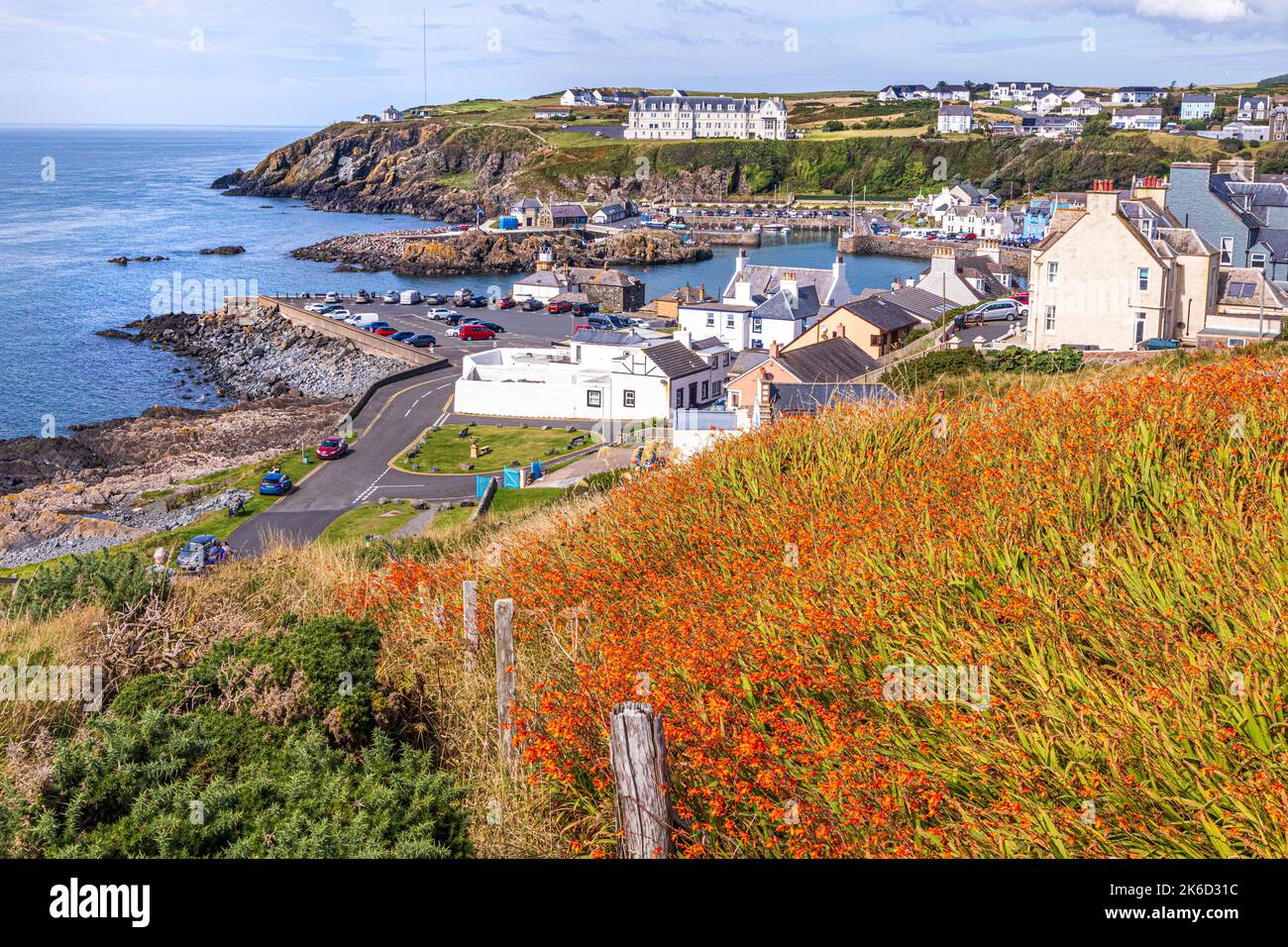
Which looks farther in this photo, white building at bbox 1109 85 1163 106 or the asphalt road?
white building at bbox 1109 85 1163 106

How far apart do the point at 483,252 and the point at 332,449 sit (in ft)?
217

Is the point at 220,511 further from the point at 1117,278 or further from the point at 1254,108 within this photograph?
the point at 1254,108

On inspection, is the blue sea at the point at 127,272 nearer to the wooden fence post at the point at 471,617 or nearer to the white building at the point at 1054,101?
the wooden fence post at the point at 471,617

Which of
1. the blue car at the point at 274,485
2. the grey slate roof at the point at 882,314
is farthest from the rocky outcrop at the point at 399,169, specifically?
the blue car at the point at 274,485

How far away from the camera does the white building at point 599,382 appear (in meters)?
38.2

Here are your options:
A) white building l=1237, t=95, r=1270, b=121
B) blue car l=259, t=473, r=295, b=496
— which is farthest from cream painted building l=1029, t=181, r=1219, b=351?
white building l=1237, t=95, r=1270, b=121

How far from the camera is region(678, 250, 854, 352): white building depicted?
4878 cm

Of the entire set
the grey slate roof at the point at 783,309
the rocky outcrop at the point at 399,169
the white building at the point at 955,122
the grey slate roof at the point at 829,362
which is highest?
the white building at the point at 955,122

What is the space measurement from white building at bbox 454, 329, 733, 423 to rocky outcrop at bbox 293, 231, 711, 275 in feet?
174

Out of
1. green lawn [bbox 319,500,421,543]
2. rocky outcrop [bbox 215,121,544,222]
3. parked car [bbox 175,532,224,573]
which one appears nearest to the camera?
parked car [bbox 175,532,224,573]

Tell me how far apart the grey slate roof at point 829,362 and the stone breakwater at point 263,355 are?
20.4 metres

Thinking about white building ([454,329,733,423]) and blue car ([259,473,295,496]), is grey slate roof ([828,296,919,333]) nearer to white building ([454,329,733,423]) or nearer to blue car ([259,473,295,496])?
white building ([454,329,733,423])

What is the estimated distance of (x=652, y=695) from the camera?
18.4 ft

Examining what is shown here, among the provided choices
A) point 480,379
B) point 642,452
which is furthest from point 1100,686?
point 480,379
